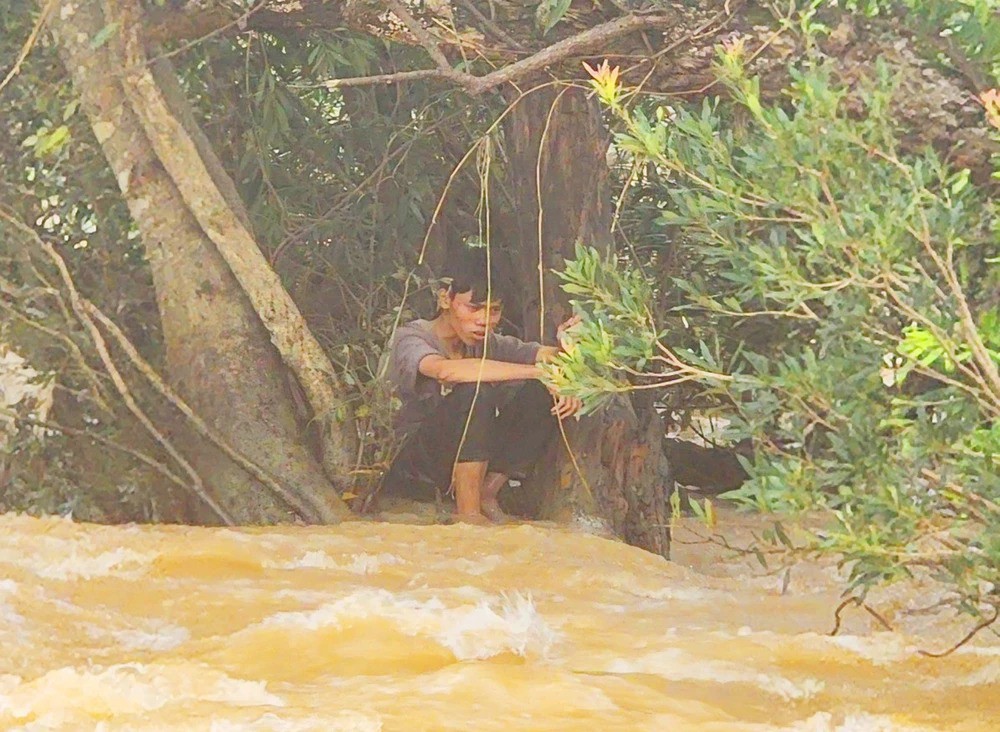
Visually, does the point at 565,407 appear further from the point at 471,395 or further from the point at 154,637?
the point at 154,637

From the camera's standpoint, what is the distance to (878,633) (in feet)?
7.99

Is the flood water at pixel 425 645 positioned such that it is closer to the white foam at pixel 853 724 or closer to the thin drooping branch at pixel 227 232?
the white foam at pixel 853 724

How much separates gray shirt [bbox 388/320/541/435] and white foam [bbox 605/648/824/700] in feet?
7.09

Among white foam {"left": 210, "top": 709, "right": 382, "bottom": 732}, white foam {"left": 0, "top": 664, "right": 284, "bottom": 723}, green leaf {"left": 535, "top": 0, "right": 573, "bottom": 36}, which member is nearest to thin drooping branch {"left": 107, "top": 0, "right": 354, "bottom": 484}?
green leaf {"left": 535, "top": 0, "right": 573, "bottom": 36}

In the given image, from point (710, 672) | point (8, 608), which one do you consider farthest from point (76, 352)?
point (710, 672)

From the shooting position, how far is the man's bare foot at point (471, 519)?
4195 mm

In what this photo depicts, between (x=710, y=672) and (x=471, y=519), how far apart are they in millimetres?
2205

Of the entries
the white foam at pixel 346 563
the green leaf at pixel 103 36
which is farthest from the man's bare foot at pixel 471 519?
the green leaf at pixel 103 36

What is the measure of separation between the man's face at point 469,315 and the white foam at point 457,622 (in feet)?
6.24

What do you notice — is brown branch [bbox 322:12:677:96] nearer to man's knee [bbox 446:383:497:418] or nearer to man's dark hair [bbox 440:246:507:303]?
man's dark hair [bbox 440:246:507:303]

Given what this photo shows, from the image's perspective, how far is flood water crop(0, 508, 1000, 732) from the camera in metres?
1.76

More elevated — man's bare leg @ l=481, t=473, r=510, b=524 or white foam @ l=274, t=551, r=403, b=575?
white foam @ l=274, t=551, r=403, b=575

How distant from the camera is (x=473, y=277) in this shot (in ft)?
14.3

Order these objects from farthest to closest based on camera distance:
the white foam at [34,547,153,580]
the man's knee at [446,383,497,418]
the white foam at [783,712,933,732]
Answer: the man's knee at [446,383,497,418], the white foam at [34,547,153,580], the white foam at [783,712,933,732]
